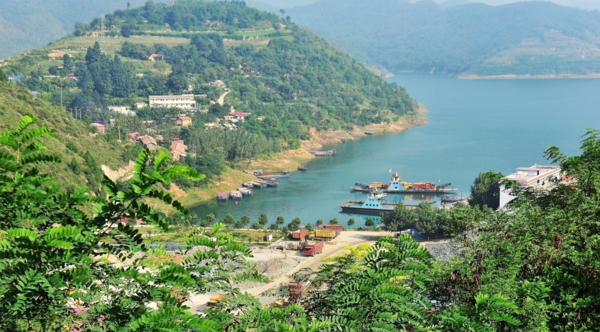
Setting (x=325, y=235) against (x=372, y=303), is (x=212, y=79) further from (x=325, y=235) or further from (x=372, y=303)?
(x=372, y=303)

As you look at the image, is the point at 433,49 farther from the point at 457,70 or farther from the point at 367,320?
the point at 367,320

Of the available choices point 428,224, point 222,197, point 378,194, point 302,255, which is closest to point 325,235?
point 302,255

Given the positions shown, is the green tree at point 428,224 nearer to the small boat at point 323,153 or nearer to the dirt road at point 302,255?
the dirt road at point 302,255

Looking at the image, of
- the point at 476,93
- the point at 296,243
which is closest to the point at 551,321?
the point at 296,243

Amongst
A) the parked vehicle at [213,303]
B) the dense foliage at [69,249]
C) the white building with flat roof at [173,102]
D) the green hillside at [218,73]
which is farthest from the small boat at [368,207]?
the dense foliage at [69,249]

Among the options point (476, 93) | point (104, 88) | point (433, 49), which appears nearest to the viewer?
point (104, 88)

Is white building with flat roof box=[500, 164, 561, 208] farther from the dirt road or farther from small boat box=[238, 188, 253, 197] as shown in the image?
small boat box=[238, 188, 253, 197]

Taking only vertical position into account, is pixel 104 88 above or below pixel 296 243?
above
